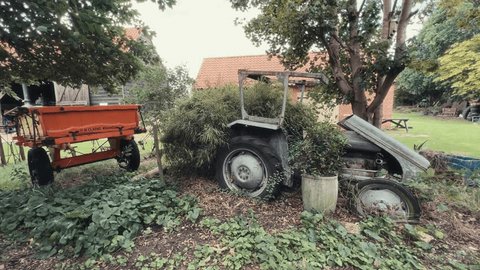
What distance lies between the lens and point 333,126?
3602 millimetres

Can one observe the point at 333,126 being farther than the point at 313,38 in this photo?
No

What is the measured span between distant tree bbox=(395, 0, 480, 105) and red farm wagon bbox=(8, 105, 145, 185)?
5.78 m

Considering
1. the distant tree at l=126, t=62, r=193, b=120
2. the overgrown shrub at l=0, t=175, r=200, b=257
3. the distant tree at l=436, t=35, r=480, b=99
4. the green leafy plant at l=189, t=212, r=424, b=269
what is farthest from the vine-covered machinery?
the distant tree at l=126, t=62, r=193, b=120

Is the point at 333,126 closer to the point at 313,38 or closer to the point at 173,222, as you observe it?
the point at 173,222

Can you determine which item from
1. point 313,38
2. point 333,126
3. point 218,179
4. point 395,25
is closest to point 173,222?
point 218,179

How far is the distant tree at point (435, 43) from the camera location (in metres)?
5.09

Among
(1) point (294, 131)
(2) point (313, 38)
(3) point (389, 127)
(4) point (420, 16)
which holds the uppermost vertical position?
(4) point (420, 16)

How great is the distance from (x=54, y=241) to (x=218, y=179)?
2.12 m

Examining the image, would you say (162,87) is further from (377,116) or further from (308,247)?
(308,247)

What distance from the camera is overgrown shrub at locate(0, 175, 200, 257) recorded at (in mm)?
2652

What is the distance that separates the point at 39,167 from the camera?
420cm

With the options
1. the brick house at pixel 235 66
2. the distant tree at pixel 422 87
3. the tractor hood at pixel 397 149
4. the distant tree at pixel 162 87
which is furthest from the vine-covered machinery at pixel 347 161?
the distant tree at pixel 422 87

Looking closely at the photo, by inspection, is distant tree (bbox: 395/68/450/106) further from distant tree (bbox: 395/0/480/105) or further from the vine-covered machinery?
the vine-covered machinery

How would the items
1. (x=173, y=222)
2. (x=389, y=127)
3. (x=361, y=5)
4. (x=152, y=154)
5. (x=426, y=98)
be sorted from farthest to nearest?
(x=426, y=98), (x=389, y=127), (x=152, y=154), (x=361, y=5), (x=173, y=222)
